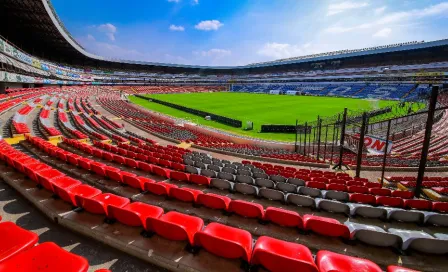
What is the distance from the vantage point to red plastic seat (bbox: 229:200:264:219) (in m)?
4.94

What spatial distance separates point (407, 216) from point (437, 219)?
1.93ft

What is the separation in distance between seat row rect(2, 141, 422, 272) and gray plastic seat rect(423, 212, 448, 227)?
3.07 metres

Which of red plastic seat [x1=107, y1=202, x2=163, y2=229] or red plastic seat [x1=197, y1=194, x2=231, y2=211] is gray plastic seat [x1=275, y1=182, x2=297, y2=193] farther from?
red plastic seat [x1=107, y1=202, x2=163, y2=229]

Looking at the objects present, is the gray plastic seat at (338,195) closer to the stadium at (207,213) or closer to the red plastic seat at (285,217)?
the stadium at (207,213)

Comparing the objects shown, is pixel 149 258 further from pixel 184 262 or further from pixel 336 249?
pixel 336 249

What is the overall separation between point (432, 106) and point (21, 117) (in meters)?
23.6

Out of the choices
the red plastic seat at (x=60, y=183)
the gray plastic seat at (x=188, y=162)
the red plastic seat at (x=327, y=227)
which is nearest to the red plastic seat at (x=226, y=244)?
the red plastic seat at (x=327, y=227)

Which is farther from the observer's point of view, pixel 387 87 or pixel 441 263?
pixel 387 87

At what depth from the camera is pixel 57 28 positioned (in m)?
39.5

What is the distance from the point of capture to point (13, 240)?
3.15m

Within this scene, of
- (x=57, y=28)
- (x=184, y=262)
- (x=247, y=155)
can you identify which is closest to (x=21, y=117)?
(x=247, y=155)

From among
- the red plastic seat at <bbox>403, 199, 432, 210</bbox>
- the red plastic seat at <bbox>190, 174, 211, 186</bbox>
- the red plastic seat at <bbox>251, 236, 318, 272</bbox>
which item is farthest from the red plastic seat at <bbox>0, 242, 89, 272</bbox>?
the red plastic seat at <bbox>403, 199, 432, 210</bbox>

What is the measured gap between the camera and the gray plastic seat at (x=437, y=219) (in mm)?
5180

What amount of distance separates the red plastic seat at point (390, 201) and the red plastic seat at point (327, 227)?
2876 millimetres
